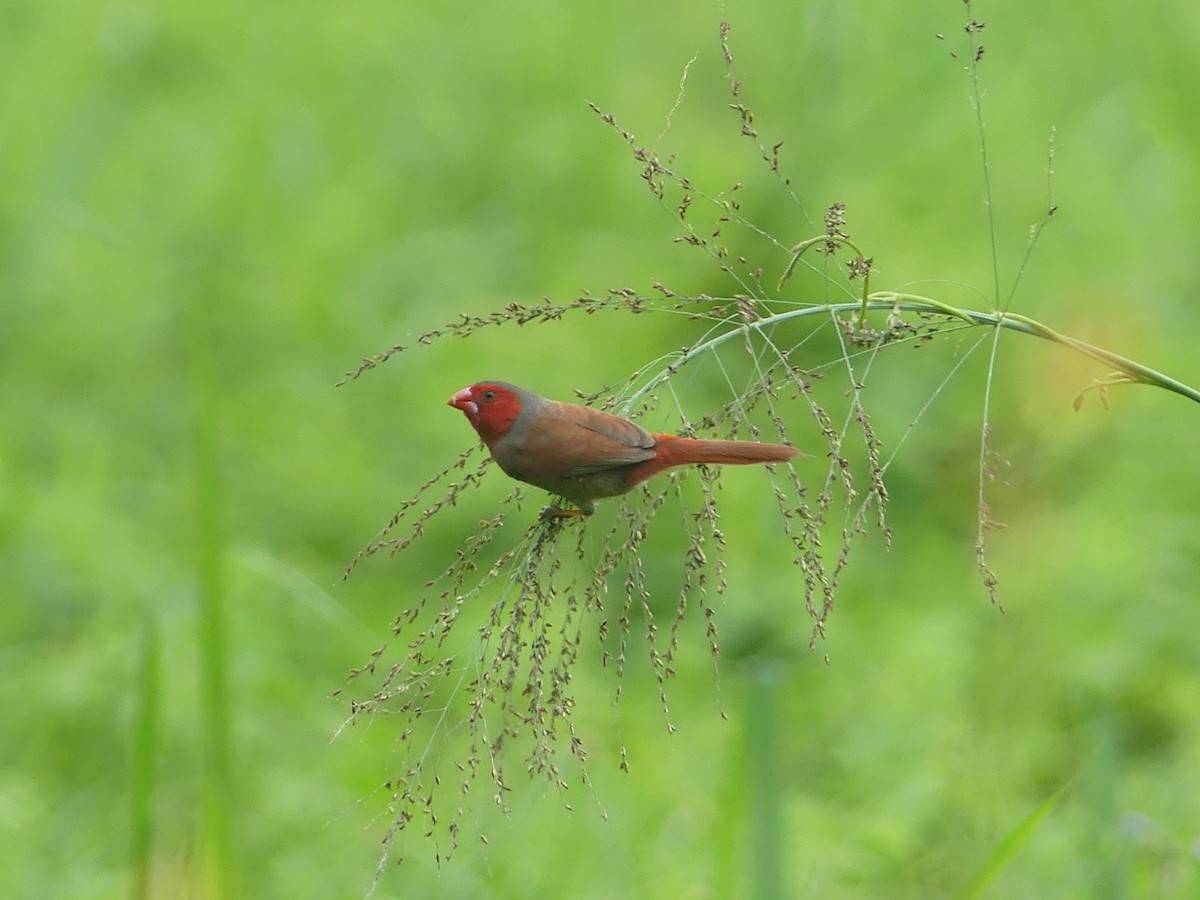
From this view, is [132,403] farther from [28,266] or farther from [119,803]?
[119,803]

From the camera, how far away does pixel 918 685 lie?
13.7 feet

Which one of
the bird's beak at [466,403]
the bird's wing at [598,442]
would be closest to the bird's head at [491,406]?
the bird's beak at [466,403]

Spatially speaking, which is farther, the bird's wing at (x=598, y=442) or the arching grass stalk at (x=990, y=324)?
the bird's wing at (x=598, y=442)

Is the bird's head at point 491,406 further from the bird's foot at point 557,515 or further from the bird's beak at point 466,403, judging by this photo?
the bird's foot at point 557,515

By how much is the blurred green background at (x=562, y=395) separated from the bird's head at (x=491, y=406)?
Answer: 1.28 ft

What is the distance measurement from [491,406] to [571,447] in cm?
18

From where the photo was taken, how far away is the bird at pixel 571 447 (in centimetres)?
227

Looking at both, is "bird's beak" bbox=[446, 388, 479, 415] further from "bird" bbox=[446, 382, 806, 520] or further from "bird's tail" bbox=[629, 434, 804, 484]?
"bird's tail" bbox=[629, 434, 804, 484]

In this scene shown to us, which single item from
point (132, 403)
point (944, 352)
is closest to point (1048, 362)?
point (944, 352)

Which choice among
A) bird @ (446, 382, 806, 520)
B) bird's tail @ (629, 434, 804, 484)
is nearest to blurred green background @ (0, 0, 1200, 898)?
bird @ (446, 382, 806, 520)

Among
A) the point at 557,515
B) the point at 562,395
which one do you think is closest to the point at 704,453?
the point at 557,515

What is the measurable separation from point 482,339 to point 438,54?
2389 millimetres

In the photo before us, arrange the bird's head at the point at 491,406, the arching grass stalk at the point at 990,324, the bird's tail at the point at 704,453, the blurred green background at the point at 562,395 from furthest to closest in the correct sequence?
the blurred green background at the point at 562,395 → the bird's head at the point at 491,406 → the bird's tail at the point at 704,453 → the arching grass stalk at the point at 990,324

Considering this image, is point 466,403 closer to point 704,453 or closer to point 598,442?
point 598,442
